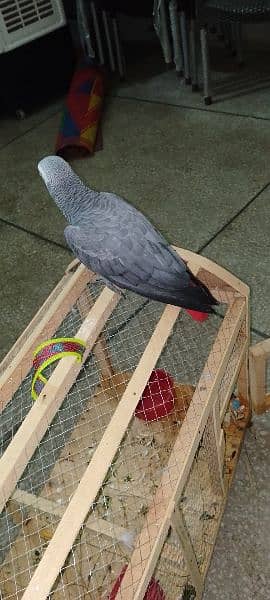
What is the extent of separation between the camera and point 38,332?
1134mm

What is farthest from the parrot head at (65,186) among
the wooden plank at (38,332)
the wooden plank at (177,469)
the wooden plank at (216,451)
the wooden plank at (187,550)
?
the wooden plank at (187,550)

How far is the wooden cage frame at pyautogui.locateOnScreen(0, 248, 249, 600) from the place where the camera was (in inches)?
31.6

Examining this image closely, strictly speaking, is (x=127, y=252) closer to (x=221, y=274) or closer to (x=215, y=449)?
(x=221, y=274)

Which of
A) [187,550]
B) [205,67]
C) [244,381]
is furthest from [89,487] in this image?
[205,67]

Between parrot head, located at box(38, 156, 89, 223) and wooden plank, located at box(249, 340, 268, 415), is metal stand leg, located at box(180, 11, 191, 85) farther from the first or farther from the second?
wooden plank, located at box(249, 340, 268, 415)

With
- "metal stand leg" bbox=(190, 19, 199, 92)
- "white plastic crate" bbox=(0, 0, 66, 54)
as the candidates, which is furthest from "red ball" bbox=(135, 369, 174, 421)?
"white plastic crate" bbox=(0, 0, 66, 54)

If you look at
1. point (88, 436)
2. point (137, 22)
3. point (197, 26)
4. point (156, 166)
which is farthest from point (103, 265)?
point (137, 22)

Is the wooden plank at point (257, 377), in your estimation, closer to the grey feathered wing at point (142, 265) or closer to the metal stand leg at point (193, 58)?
the grey feathered wing at point (142, 265)

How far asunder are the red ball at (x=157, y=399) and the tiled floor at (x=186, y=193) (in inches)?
9.2

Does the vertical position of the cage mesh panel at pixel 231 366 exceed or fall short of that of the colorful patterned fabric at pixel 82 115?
it exceeds it

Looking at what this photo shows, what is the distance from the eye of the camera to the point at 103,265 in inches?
44.4

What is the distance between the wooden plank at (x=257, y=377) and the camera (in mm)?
1179

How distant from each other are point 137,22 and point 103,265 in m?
2.80

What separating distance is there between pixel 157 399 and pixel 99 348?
0.60ft
